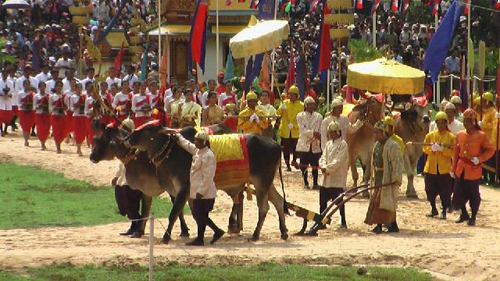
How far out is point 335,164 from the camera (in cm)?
1914

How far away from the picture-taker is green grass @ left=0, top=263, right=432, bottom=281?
15164 millimetres

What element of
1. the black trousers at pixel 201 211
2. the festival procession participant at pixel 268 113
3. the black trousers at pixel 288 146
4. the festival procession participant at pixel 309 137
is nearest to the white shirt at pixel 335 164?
the black trousers at pixel 201 211

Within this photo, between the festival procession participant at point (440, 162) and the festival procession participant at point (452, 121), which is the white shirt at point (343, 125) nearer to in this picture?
the festival procession participant at point (452, 121)

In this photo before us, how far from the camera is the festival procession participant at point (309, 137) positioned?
23578 millimetres

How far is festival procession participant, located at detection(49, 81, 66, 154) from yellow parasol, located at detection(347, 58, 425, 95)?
1174 centimetres

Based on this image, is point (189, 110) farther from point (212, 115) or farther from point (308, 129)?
point (308, 129)

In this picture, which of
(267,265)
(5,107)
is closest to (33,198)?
(267,265)

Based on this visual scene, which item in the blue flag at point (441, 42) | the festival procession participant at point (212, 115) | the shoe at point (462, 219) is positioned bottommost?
the shoe at point (462, 219)

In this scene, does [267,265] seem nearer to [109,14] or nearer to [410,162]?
[410,162]

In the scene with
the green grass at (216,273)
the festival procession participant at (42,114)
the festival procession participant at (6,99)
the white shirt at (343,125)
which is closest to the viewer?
the green grass at (216,273)

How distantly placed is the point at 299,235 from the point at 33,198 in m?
6.36

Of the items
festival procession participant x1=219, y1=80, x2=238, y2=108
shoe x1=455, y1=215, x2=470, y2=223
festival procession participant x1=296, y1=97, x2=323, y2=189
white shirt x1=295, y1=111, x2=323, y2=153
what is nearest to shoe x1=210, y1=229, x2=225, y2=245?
shoe x1=455, y1=215, x2=470, y2=223

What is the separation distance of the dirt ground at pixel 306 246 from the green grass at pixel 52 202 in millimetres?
803

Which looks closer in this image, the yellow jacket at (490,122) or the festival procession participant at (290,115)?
the yellow jacket at (490,122)
